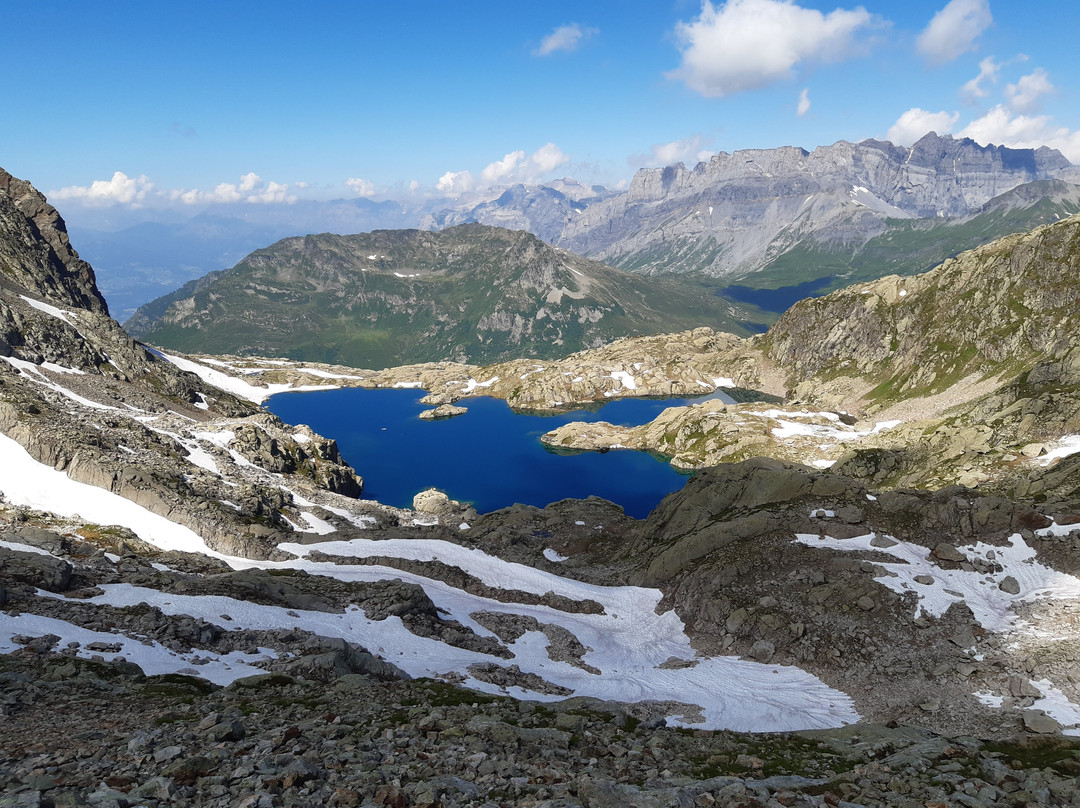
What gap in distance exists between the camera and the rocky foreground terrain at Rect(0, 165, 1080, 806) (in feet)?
56.8

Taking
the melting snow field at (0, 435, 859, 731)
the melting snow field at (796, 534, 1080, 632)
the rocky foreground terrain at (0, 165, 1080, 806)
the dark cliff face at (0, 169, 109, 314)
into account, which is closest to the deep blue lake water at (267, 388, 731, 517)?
the rocky foreground terrain at (0, 165, 1080, 806)

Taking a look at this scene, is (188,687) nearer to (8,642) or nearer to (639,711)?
(8,642)

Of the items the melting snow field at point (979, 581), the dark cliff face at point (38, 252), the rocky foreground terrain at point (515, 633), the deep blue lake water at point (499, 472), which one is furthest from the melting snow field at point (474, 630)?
the dark cliff face at point (38, 252)

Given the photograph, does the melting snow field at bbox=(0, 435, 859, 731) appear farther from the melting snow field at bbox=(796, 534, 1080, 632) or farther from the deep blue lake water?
the deep blue lake water

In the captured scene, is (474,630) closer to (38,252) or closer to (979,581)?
(979,581)

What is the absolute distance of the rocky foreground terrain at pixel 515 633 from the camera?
1731 cm

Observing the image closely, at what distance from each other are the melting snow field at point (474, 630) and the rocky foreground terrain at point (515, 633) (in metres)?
0.26

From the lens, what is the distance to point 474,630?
44.8 meters

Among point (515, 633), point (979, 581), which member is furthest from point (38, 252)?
point (979, 581)

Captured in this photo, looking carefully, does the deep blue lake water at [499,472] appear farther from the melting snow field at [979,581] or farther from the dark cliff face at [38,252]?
the melting snow field at [979,581]

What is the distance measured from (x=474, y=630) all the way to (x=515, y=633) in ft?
10.2

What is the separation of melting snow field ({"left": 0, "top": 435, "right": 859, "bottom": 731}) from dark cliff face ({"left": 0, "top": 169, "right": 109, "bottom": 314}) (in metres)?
95.2

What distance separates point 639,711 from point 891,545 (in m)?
29.2

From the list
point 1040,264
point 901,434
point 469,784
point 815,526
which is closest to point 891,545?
point 815,526
